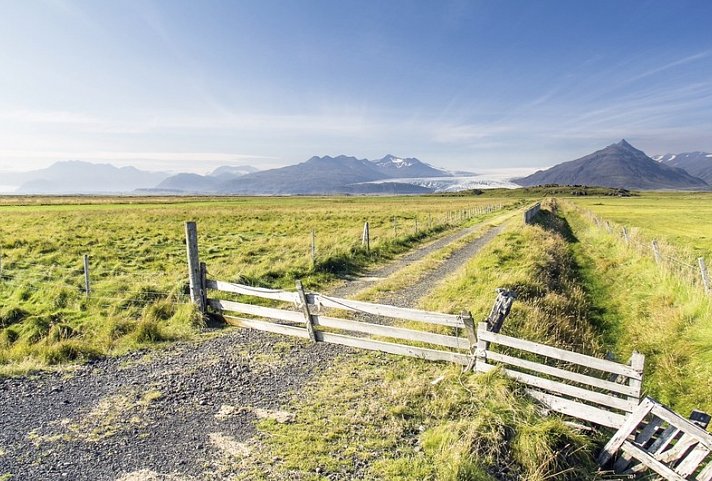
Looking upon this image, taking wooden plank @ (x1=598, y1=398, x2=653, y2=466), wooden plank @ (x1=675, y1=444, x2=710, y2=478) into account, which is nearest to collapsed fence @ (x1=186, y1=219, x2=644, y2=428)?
wooden plank @ (x1=598, y1=398, x2=653, y2=466)

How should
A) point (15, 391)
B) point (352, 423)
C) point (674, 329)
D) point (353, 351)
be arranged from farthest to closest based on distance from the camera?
point (674, 329) → point (353, 351) → point (15, 391) → point (352, 423)

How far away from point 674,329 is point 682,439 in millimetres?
8164

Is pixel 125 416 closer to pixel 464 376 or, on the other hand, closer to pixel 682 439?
pixel 464 376

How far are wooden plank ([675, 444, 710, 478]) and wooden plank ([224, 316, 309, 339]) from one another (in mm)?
6788

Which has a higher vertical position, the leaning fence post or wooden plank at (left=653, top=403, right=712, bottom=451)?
the leaning fence post

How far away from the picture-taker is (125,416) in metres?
6.70

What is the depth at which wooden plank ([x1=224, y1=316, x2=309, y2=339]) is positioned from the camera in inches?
388

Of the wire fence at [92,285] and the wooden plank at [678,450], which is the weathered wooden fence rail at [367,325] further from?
the wooden plank at [678,450]

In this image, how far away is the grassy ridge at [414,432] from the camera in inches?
215

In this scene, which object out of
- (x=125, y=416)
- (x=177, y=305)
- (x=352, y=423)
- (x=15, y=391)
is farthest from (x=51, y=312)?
(x=352, y=423)

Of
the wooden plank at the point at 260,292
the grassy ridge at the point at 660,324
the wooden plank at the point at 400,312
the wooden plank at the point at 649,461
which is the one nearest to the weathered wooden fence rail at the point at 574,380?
the wooden plank at the point at 649,461

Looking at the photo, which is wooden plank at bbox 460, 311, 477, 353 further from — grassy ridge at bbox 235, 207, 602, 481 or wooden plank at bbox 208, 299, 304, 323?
wooden plank at bbox 208, 299, 304, 323

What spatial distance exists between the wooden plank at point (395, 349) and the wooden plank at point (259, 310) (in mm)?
684

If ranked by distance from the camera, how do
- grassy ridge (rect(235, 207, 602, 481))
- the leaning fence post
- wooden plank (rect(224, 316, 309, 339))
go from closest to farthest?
grassy ridge (rect(235, 207, 602, 481)) < the leaning fence post < wooden plank (rect(224, 316, 309, 339))
